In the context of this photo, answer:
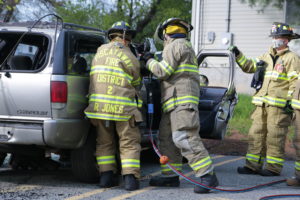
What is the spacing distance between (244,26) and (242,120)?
5.21 m

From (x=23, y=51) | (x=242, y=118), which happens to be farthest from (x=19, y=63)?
(x=242, y=118)

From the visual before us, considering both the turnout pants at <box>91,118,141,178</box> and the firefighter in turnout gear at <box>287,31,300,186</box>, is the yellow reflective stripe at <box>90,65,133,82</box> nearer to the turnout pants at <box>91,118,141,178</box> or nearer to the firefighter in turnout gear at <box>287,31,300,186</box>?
the turnout pants at <box>91,118,141,178</box>

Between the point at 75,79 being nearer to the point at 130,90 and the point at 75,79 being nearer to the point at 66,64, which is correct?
the point at 66,64

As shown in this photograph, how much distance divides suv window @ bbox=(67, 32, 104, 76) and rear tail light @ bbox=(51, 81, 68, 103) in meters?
0.19

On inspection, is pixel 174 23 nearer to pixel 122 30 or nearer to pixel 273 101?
pixel 122 30

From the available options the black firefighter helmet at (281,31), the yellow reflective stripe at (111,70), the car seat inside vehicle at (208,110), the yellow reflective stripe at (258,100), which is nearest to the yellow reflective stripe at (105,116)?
the yellow reflective stripe at (111,70)

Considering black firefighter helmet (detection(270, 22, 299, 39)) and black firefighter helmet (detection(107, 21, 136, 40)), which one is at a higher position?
black firefighter helmet (detection(270, 22, 299, 39))

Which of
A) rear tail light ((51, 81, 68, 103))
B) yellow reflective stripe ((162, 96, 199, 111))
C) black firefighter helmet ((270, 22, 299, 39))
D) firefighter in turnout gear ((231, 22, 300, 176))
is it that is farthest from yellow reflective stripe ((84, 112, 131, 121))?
black firefighter helmet ((270, 22, 299, 39))

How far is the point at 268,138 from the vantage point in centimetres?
603

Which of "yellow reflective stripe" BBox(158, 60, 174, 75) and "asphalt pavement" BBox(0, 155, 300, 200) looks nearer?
"asphalt pavement" BBox(0, 155, 300, 200)

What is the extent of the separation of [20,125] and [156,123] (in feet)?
5.99

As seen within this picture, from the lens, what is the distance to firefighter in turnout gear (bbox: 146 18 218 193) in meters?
4.88

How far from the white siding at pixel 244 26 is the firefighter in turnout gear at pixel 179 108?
9.92 m

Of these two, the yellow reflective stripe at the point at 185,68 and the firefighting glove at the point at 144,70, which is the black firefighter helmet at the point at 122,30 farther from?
the yellow reflective stripe at the point at 185,68
